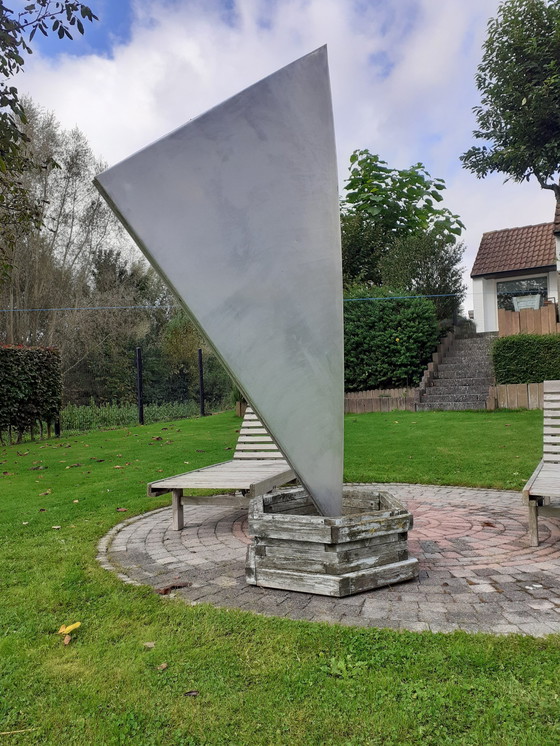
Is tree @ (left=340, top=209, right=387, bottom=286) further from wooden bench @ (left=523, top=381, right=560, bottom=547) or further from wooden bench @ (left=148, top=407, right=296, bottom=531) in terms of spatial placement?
wooden bench @ (left=523, top=381, right=560, bottom=547)

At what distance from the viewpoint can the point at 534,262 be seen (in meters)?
17.6

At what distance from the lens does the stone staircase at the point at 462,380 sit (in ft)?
37.4

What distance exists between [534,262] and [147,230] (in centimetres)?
1789

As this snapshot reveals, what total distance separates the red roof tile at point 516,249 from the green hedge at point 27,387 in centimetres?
1405

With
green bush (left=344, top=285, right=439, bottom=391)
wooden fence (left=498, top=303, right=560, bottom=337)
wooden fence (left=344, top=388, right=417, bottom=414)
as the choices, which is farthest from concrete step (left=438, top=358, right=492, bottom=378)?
wooden fence (left=344, top=388, right=417, bottom=414)

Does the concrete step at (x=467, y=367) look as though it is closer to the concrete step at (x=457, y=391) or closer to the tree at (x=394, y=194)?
the concrete step at (x=457, y=391)

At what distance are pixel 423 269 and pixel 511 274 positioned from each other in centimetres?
390

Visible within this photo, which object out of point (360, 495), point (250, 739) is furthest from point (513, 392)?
point (250, 739)

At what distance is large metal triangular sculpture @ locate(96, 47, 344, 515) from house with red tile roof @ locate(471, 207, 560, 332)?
16696mm

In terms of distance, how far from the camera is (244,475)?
4.36 m

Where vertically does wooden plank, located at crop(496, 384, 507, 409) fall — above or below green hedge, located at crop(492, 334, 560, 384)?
below

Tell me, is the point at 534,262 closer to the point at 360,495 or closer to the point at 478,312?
the point at 478,312

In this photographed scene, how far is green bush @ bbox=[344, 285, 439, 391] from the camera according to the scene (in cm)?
1253

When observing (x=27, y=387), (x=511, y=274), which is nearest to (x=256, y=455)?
(x=27, y=387)
